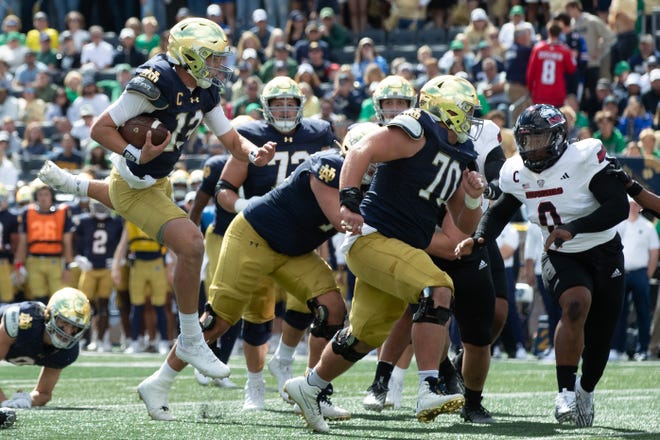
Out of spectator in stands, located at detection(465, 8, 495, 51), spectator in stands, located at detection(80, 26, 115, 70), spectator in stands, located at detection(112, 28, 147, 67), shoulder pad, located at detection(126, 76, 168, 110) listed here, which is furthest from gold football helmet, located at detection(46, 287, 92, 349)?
spectator in stands, located at detection(80, 26, 115, 70)

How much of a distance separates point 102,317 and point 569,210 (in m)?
8.59

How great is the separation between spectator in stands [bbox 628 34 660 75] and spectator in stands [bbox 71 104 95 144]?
6844 millimetres

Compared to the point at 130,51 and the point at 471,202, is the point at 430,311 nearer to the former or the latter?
the point at 471,202

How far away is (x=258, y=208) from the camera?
282 inches

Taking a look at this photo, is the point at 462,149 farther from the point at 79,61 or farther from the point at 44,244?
the point at 79,61

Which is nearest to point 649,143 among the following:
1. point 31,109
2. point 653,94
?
point 653,94

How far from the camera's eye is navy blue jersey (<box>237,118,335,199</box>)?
844 cm

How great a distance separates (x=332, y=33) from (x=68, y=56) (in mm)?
4312

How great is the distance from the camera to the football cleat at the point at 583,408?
264 inches

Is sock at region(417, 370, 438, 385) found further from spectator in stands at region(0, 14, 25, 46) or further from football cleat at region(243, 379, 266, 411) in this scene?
spectator in stands at region(0, 14, 25, 46)

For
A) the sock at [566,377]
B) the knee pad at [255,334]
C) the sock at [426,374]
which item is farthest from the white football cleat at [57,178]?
the sock at [566,377]

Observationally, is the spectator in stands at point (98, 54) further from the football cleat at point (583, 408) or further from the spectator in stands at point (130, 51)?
the football cleat at point (583, 408)

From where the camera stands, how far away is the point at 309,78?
16.3 metres

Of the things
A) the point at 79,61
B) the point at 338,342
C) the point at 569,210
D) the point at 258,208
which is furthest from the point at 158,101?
the point at 79,61
